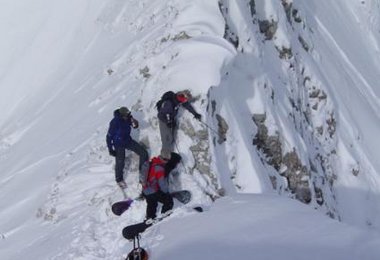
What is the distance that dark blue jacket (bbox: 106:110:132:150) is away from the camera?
13.1 metres

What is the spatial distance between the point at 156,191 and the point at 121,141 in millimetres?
1853

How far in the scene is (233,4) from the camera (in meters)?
18.8

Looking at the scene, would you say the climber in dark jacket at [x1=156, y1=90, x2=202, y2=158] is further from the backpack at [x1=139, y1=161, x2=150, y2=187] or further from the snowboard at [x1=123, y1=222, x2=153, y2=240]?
the snowboard at [x1=123, y1=222, x2=153, y2=240]

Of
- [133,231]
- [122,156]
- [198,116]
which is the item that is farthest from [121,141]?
[133,231]

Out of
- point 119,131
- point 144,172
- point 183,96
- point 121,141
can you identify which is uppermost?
point 183,96

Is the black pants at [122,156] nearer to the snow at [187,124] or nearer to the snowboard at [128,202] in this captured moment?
the snow at [187,124]

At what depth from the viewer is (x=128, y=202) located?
1222 cm

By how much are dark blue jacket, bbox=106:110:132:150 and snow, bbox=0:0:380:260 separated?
0.98 meters

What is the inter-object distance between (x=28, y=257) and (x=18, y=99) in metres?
14.2

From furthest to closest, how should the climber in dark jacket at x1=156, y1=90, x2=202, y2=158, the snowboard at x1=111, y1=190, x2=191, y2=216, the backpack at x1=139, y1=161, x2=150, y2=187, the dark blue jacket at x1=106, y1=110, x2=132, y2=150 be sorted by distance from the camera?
the climber in dark jacket at x1=156, y1=90, x2=202, y2=158 < the dark blue jacket at x1=106, y1=110, x2=132, y2=150 < the snowboard at x1=111, y1=190, x2=191, y2=216 < the backpack at x1=139, y1=161, x2=150, y2=187

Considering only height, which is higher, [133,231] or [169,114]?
[169,114]

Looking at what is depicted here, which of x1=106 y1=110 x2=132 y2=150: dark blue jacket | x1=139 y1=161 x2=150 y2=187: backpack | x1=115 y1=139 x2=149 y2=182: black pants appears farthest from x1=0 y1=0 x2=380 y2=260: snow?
x1=106 y1=110 x2=132 y2=150: dark blue jacket

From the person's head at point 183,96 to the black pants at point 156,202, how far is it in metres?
2.62

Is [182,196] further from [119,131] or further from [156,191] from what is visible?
[119,131]
